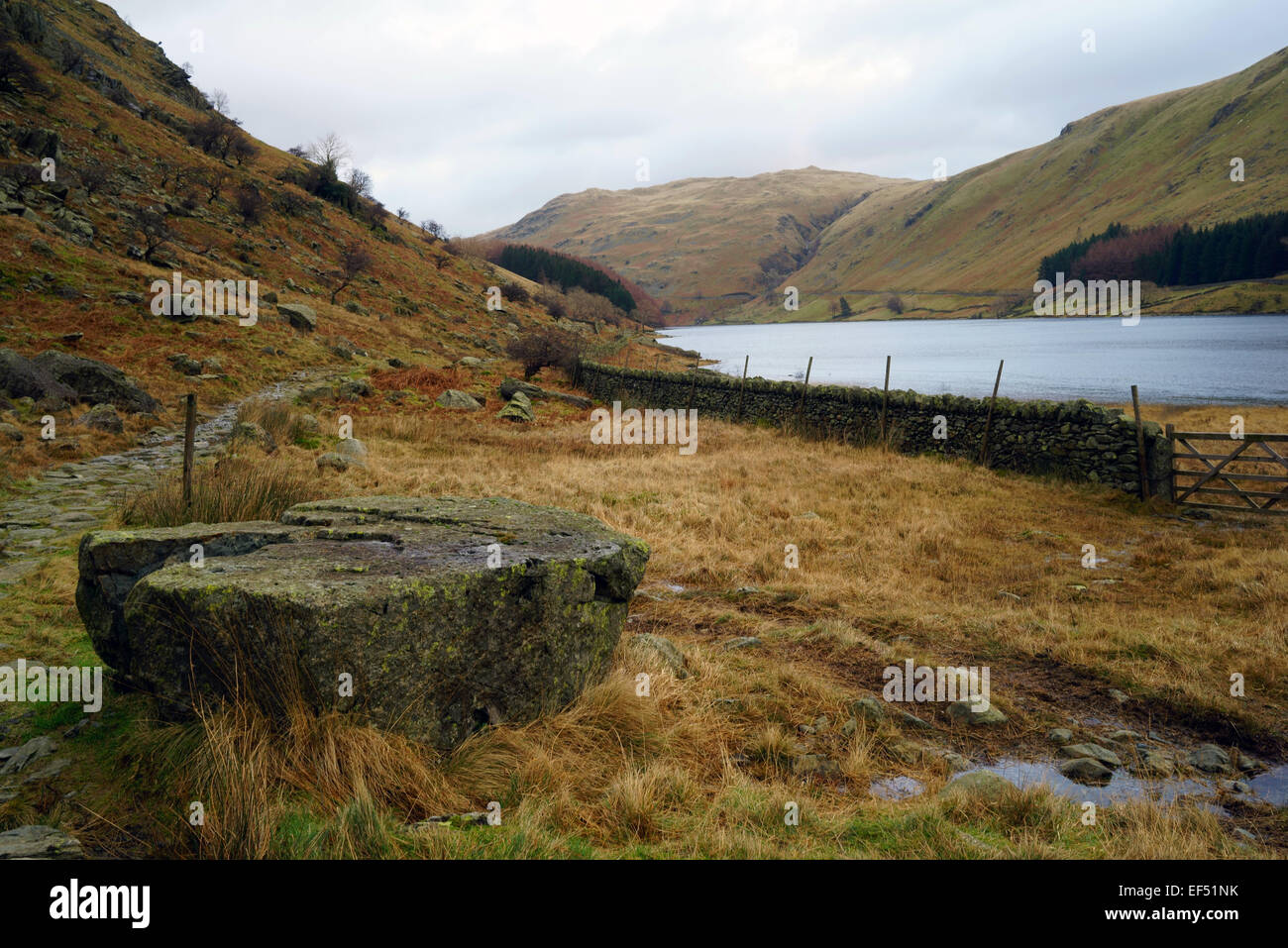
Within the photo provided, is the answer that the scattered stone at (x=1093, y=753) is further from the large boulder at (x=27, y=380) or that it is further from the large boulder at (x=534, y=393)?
the large boulder at (x=534, y=393)

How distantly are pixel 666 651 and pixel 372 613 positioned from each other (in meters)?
3.34

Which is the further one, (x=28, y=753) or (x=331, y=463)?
(x=331, y=463)

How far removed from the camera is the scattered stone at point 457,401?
26297mm

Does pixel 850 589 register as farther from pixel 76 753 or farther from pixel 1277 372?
pixel 1277 372

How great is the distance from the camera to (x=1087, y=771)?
551 centimetres

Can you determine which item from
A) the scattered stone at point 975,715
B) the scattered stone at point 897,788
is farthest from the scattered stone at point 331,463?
the scattered stone at point 897,788

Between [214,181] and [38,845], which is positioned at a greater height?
[214,181]

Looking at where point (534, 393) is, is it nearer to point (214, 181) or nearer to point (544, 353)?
point (544, 353)

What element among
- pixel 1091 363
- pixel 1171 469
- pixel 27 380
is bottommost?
pixel 1171 469

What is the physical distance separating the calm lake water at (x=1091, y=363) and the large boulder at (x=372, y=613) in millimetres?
26866

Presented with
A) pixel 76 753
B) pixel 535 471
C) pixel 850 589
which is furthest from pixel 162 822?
pixel 535 471

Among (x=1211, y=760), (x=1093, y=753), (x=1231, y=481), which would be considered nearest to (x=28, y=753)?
(x=1093, y=753)

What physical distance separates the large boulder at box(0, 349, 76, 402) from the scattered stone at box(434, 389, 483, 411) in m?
12.0
